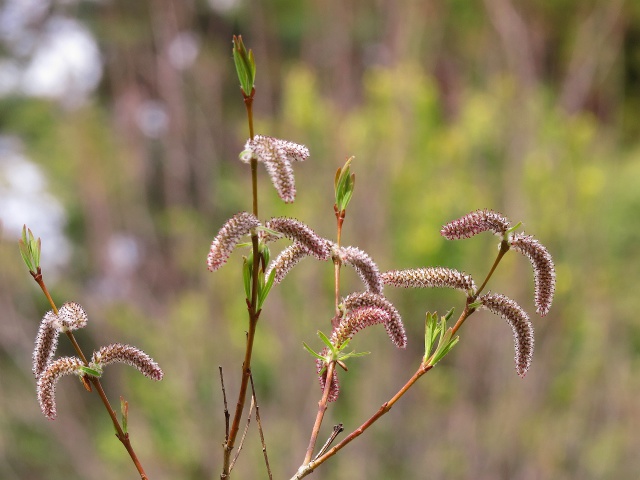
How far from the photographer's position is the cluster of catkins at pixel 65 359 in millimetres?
885

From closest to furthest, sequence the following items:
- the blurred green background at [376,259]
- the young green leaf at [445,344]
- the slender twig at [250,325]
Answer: the slender twig at [250,325]
the young green leaf at [445,344]
the blurred green background at [376,259]

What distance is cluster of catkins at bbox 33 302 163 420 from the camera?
34.9 inches

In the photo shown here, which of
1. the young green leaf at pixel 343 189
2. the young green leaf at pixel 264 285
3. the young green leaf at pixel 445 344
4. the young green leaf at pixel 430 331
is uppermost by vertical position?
the young green leaf at pixel 343 189

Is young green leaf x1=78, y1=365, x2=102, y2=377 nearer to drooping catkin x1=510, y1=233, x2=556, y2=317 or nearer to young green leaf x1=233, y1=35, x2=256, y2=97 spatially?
young green leaf x1=233, y1=35, x2=256, y2=97

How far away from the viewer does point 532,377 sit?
200 inches

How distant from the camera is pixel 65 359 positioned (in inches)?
35.9

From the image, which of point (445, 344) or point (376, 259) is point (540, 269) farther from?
point (376, 259)

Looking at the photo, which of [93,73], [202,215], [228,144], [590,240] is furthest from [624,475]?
[93,73]

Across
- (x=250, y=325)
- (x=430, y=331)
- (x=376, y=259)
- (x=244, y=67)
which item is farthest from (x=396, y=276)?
(x=376, y=259)

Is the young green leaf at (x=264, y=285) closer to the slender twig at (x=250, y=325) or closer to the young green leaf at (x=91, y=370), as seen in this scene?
the slender twig at (x=250, y=325)

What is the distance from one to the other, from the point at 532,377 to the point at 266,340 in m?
2.46

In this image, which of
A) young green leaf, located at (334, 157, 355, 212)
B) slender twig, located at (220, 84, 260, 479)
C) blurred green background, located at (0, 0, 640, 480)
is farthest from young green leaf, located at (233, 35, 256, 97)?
blurred green background, located at (0, 0, 640, 480)

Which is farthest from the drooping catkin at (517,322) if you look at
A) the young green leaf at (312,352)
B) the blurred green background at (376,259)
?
the blurred green background at (376,259)

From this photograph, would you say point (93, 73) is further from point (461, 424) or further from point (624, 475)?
point (624, 475)
